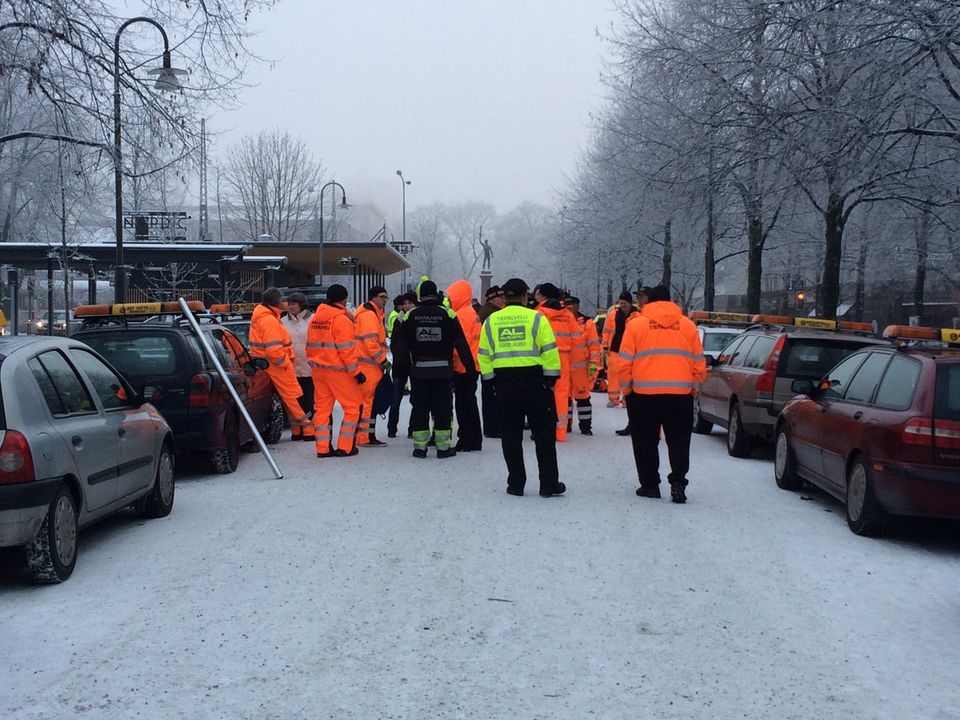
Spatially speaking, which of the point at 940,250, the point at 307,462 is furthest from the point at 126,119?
the point at 940,250

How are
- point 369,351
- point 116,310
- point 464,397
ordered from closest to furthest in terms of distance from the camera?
1. point 116,310
2. point 369,351
3. point 464,397

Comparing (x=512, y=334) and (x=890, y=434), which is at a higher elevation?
(x=512, y=334)

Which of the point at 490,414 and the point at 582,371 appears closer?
the point at 490,414

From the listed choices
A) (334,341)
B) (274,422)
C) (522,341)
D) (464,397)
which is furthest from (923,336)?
(274,422)

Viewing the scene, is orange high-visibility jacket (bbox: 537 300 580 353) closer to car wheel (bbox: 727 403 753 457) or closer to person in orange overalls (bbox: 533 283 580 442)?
person in orange overalls (bbox: 533 283 580 442)

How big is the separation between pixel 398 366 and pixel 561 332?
3.00 meters

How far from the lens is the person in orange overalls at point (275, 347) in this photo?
1355 centimetres

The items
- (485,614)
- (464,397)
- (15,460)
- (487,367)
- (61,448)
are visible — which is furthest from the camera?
(464,397)

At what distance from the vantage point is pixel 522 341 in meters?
10.1

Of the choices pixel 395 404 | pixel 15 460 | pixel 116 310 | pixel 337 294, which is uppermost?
pixel 337 294

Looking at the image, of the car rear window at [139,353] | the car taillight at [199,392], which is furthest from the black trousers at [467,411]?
the car rear window at [139,353]

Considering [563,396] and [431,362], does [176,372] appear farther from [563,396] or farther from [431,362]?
[563,396]

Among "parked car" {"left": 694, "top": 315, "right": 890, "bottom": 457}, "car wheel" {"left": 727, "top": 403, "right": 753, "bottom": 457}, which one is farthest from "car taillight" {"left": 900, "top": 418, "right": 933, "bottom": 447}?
"car wheel" {"left": 727, "top": 403, "right": 753, "bottom": 457}

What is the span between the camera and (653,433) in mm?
9898
